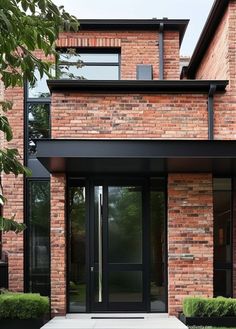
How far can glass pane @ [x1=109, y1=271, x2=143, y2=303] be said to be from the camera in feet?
38.0

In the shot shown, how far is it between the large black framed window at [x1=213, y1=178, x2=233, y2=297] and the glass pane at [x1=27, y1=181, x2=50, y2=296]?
12.6ft

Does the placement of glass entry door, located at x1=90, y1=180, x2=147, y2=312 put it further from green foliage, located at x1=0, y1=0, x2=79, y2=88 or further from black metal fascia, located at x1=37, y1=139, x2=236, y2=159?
green foliage, located at x1=0, y1=0, x2=79, y2=88

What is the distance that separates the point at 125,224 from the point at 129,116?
2255 millimetres

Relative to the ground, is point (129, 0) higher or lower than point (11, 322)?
higher

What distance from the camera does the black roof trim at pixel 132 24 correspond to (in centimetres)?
1479

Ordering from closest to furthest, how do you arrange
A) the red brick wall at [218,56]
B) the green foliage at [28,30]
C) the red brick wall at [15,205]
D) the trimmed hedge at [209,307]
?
the green foliage at [28,30], the trimmed hedge at [209,307], the red brick wall at [218,56], the red brick wall at [15,205]

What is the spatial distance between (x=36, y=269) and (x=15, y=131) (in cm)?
331

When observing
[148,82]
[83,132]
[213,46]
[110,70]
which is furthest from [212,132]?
[110,70]

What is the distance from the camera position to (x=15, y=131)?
44.9 feet

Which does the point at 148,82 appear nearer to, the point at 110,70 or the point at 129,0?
the point at 129,0

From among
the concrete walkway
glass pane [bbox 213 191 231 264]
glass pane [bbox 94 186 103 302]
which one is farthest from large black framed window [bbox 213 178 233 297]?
glass pane [bbox 94 186 103 302]

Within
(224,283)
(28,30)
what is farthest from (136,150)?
(28,30)

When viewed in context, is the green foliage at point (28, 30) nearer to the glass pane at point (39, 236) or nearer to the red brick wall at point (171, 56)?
the glass pane at point (39, 236)

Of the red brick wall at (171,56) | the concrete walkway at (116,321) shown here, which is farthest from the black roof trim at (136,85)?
the concrete walkway at (116,321)
